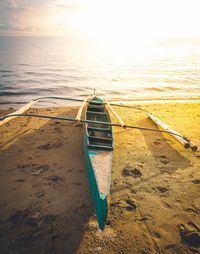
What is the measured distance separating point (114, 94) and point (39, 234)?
14.5 metres

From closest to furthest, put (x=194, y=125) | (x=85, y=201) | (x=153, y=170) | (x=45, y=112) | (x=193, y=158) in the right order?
(x=85, y=201) < (x=153, y=170) < (x=193, y=158) < (x=194, y=125) < (x=45, y=112)

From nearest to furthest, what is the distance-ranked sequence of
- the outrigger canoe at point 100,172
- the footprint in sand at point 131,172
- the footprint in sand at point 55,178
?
the outrigger canoe at point 100,172
the footprint in sand at point 55,178
the footprint in sand at point 131,172

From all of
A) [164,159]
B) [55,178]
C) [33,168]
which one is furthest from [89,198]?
[164,159]

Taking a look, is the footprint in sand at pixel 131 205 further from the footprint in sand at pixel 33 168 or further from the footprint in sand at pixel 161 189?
the footprint in sand at pixel 33 168

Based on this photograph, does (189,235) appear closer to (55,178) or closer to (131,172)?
(131,172)

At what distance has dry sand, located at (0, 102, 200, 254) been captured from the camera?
10.5ft

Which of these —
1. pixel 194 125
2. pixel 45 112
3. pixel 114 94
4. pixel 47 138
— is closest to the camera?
pixel 47 138

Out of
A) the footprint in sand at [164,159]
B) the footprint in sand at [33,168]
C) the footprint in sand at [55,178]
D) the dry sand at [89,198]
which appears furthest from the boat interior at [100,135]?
the footprint in sand at [164,159]

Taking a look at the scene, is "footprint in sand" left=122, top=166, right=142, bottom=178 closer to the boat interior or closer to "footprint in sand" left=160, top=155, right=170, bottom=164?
the boat interior

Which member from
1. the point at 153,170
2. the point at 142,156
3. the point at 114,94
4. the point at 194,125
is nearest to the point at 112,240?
the point at 153,170

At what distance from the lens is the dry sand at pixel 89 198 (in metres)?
3.20

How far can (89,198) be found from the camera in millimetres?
4156

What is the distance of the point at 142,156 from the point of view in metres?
5.94

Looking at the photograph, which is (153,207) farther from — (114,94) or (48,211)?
(114,94)
